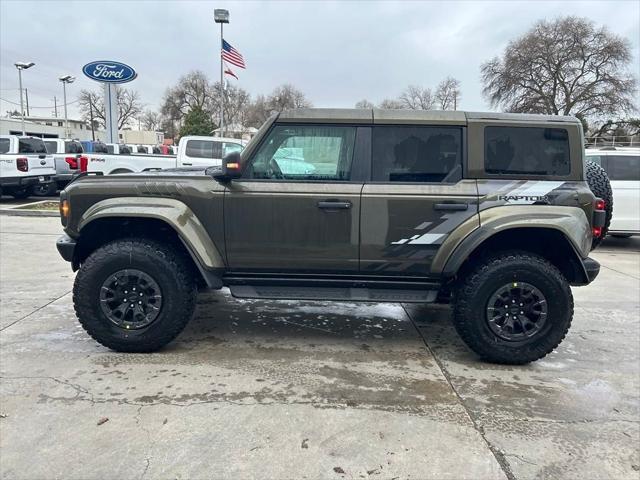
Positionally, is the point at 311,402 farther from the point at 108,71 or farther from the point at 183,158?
the point at 108,71

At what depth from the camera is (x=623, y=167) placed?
9148mm

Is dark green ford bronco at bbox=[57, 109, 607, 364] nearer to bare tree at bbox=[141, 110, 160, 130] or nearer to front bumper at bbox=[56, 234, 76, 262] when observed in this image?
front bumper at bbox=[56, 234, 76, 262]

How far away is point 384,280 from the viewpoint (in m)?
3.98

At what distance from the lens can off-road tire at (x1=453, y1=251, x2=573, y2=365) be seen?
378 cm

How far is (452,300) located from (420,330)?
0.80 m

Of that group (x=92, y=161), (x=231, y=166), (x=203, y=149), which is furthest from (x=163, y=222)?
(x=92, y=161)

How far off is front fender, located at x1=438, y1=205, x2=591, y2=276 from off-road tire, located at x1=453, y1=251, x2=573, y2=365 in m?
0.23

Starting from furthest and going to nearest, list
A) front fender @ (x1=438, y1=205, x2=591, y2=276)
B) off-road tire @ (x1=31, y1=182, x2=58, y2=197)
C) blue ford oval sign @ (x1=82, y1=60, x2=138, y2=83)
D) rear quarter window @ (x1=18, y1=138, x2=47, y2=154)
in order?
blue ford oval sign @ (x1=82, y1=60, x2=138, y2=83)
off-road tire @ (x1=31, y1=182, x2=58, y2=197)
rear quarter window @ (x1=18, y1=138, x2=47, y2=154)
front fender @ (x1=438, y1=205, x2=591, y2=276)

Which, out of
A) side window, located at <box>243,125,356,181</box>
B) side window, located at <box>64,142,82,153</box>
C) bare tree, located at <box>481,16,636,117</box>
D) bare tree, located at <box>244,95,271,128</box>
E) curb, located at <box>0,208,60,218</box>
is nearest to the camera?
side window, located at <box>243,125,356,181</box>

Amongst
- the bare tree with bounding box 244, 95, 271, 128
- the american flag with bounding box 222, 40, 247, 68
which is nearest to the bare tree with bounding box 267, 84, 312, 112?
Answer: the bare tree with bounding box 244, 95, 271, 128

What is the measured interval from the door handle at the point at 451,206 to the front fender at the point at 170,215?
1.77m

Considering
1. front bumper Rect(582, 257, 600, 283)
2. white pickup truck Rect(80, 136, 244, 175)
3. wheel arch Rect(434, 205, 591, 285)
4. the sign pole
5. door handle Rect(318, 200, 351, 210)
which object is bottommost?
front bumper Rect(582, 257, 600, 283)

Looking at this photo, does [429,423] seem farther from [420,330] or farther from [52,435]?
[52,435]

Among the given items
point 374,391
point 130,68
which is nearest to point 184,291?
point 374,391
